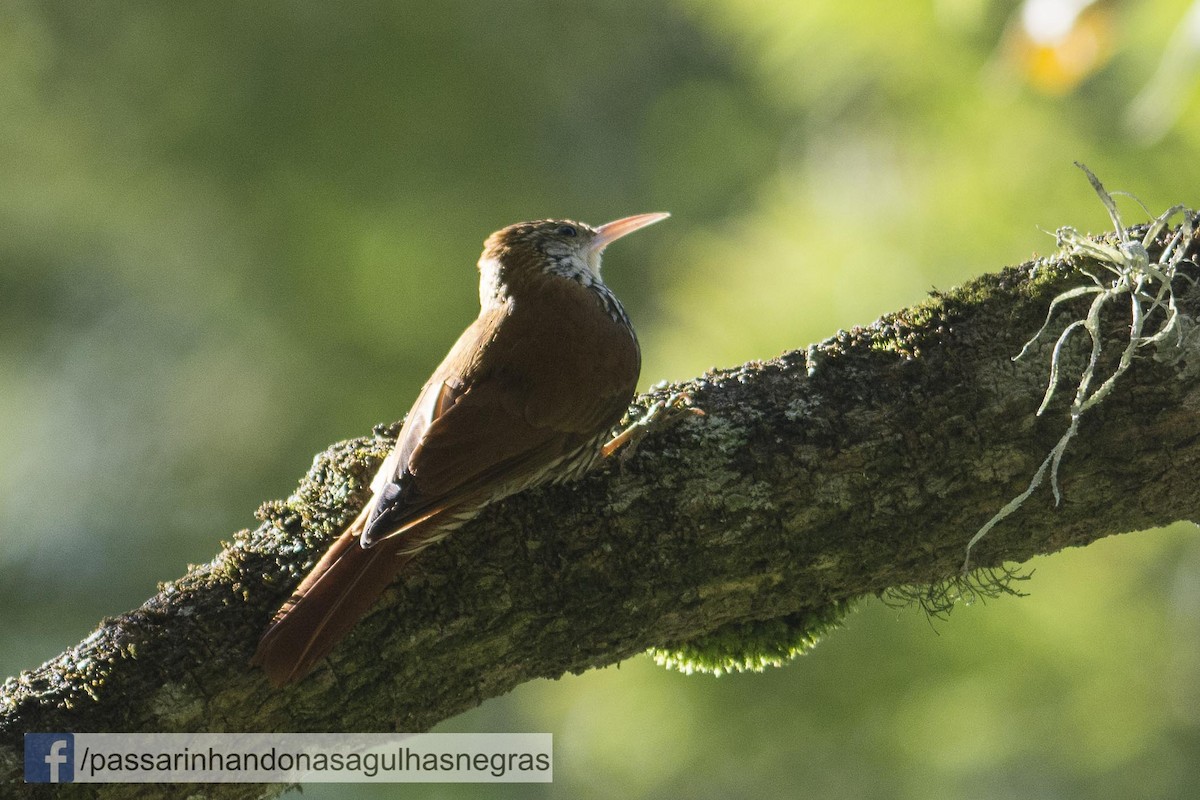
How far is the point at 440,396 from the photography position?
86.0 inches

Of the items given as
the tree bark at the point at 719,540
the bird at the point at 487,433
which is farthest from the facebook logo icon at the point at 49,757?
the bird at the point at 487,433

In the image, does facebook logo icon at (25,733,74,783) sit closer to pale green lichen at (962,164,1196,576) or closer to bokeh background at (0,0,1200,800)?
pale green lichen at (962,164,1196,576)

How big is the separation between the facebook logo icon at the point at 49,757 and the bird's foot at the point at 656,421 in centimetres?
96

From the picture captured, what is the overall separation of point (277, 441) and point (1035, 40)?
542 cm

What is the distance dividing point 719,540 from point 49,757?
1.06 m

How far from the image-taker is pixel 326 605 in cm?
179

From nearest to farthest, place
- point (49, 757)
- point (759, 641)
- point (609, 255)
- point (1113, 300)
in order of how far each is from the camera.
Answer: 1. point (49, 757)
2. point (1113, 300)
3. point (759, 641)
4. point (609, 255)

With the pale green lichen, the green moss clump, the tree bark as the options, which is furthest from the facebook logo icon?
the pale green lichen

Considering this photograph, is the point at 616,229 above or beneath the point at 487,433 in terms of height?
above

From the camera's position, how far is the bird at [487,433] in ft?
5.96

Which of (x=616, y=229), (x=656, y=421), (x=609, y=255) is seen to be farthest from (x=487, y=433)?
(x=609, y=255)

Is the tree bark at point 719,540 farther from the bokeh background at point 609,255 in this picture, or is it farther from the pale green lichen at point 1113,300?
the bokeh background at point 609,255

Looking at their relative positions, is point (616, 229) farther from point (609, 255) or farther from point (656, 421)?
point (609, 255)

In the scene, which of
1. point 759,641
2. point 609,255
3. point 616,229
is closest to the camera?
point 759,641
